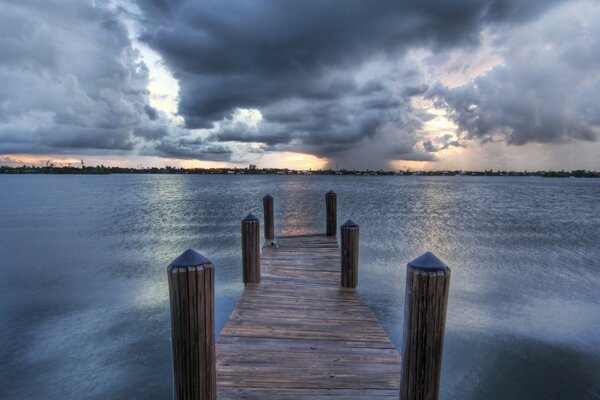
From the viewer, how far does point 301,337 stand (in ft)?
18.5

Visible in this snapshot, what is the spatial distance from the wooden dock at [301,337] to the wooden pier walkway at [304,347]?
1 centimetres

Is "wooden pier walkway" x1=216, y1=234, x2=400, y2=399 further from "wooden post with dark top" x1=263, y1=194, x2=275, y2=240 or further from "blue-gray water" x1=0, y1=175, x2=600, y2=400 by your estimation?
"wooden post with dark top" x1=263, y1=194, x2=275, y2=240

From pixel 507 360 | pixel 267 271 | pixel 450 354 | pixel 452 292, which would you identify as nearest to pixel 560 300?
pixel 452 292

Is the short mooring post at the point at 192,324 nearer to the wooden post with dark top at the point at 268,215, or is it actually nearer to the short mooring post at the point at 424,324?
the short mooring post at the point at 424,324

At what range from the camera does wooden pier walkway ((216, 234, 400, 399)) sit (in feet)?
14.2

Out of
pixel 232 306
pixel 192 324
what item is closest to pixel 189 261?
pixel 192 324

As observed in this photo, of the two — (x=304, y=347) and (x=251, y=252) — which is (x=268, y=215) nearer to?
(x=251, y=252)

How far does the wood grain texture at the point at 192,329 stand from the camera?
341 cm

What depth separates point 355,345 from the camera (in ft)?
17.7

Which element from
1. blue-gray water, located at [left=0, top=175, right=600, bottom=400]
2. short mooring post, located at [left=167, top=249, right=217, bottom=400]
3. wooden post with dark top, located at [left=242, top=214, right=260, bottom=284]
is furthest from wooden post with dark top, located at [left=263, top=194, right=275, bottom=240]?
short mooring post, located at [left=167, top=249, right=217, bottom=400]

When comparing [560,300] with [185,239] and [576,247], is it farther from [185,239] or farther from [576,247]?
[185,239]

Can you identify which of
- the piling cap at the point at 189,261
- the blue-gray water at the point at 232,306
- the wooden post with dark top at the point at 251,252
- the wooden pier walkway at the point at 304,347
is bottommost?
the blue-gray water at the point at 232,306

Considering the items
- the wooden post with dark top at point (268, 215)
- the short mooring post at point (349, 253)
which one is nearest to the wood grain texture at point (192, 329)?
the short mooring post at point (349, 253)

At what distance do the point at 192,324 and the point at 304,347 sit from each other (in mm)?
2423
